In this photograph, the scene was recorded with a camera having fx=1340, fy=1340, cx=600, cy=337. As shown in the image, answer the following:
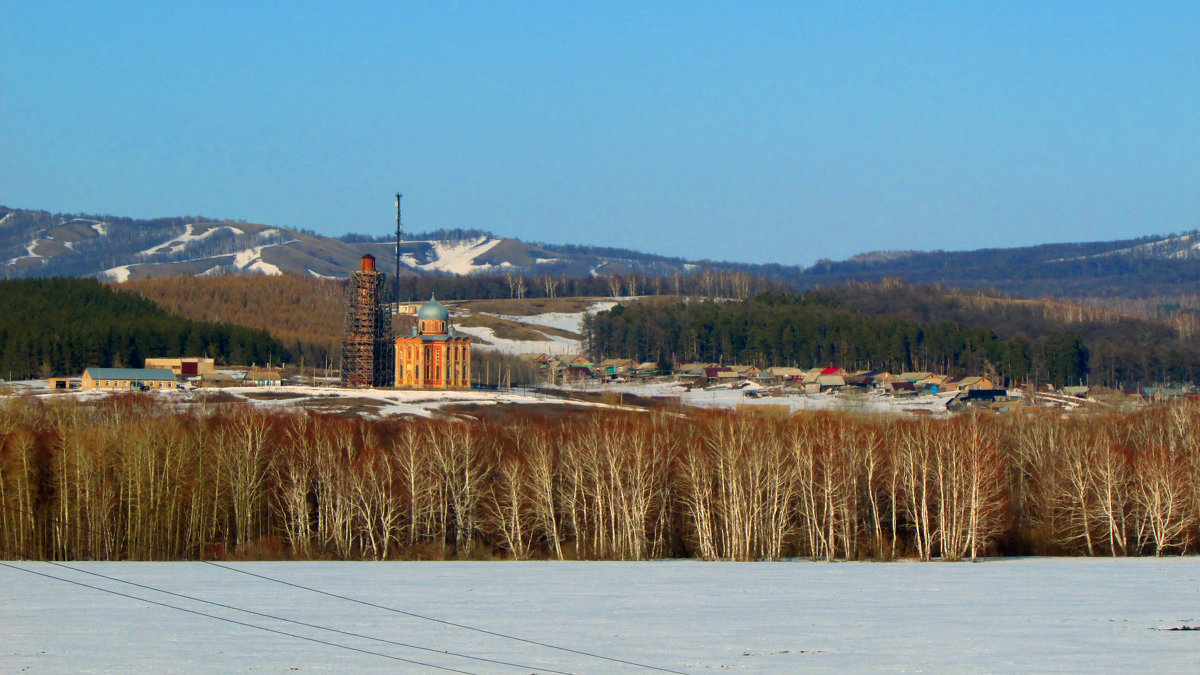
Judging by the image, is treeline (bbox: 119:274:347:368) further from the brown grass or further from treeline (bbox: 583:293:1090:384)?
treeline (bbox: 583:293:1090:384)

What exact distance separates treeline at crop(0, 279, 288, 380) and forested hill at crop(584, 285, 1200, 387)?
46.7 metres

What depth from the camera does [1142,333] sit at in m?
174

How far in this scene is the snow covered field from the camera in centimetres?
2630

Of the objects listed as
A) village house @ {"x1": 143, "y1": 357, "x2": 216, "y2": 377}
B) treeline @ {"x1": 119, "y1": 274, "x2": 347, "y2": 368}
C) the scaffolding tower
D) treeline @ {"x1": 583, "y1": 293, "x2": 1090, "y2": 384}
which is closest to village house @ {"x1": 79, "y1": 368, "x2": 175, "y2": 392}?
village house @ {"x1": 143, "y1": 357, "x2": 216, "y2": 377}

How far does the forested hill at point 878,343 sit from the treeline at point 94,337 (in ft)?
153

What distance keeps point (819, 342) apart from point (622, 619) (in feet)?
413

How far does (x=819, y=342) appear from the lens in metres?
155

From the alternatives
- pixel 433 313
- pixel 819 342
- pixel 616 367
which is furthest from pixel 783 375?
pixel 433 313

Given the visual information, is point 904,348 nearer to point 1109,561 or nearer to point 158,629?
point 1109,561

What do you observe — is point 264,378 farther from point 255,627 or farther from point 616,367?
point 255,627

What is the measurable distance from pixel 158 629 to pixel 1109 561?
32.3 m

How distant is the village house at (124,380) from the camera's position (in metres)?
107

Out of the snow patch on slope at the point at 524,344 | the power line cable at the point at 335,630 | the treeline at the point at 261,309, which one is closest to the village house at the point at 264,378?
the treeline at the point at 261,309

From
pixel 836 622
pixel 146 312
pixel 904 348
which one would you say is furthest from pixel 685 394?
pixel 836 622
